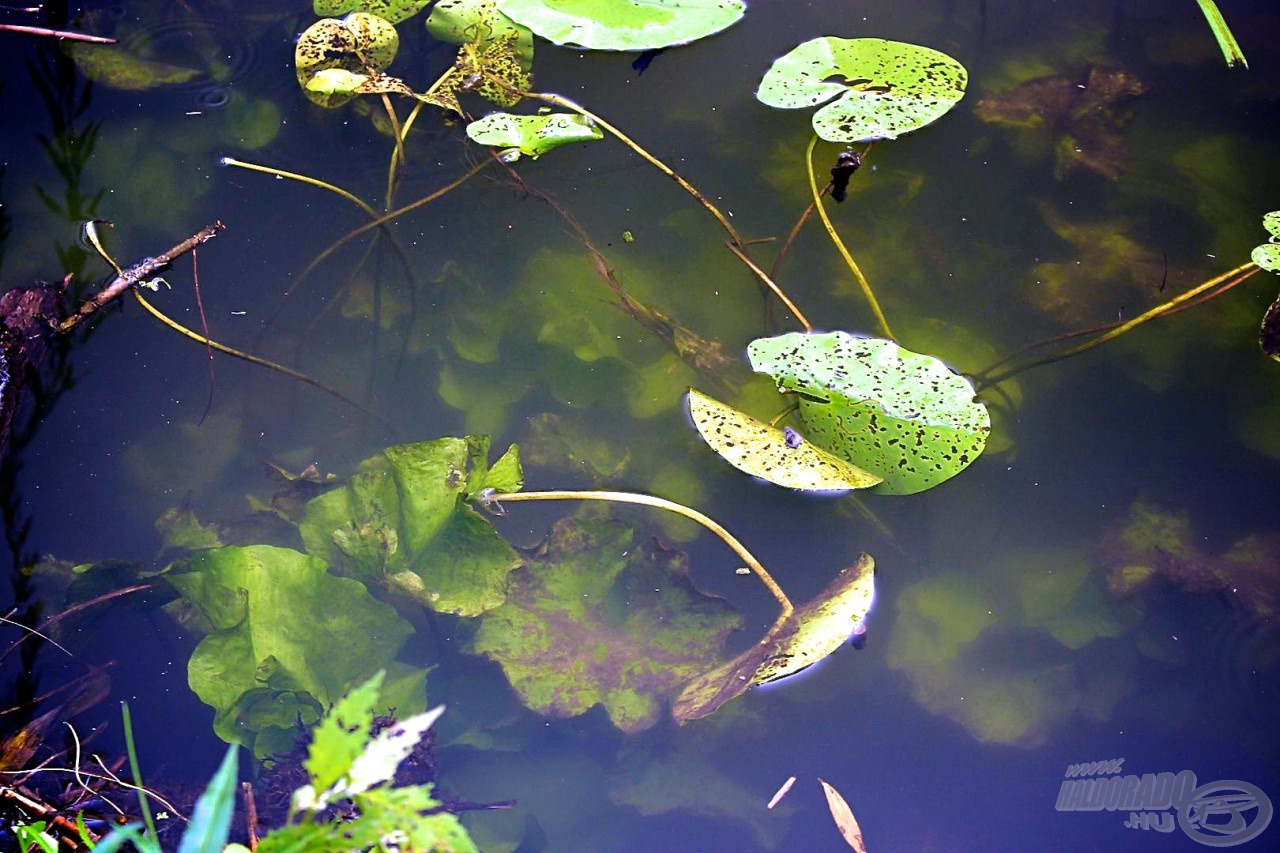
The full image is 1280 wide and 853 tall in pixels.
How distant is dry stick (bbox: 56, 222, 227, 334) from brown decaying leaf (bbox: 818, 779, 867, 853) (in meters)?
1.80

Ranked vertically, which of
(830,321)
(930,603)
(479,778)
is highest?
(830,321)

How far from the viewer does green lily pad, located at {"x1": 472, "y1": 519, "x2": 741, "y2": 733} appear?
1.66 metres

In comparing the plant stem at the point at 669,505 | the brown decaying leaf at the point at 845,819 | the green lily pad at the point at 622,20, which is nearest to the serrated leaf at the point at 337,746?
the plant stem at the point at 669,505

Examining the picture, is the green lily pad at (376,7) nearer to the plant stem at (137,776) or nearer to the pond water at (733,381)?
the pond water at (733,381)

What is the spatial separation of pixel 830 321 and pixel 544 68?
3.08ft

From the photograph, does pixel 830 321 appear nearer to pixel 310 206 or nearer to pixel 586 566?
pixel 586 566

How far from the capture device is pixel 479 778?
5.48 feet

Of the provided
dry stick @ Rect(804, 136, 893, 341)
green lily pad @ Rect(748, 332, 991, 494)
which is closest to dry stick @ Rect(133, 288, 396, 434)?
green lily pad @ Rect(748, 332, 991, 494)

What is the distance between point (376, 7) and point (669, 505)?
4.70 ft

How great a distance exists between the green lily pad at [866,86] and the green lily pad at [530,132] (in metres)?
0.43

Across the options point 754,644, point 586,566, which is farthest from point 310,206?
point 754,644

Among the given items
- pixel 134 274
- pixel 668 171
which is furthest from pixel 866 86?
pixel 134 274

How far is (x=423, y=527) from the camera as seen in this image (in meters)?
1.64

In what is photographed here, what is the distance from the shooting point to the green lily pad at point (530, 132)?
1795 millimetres
